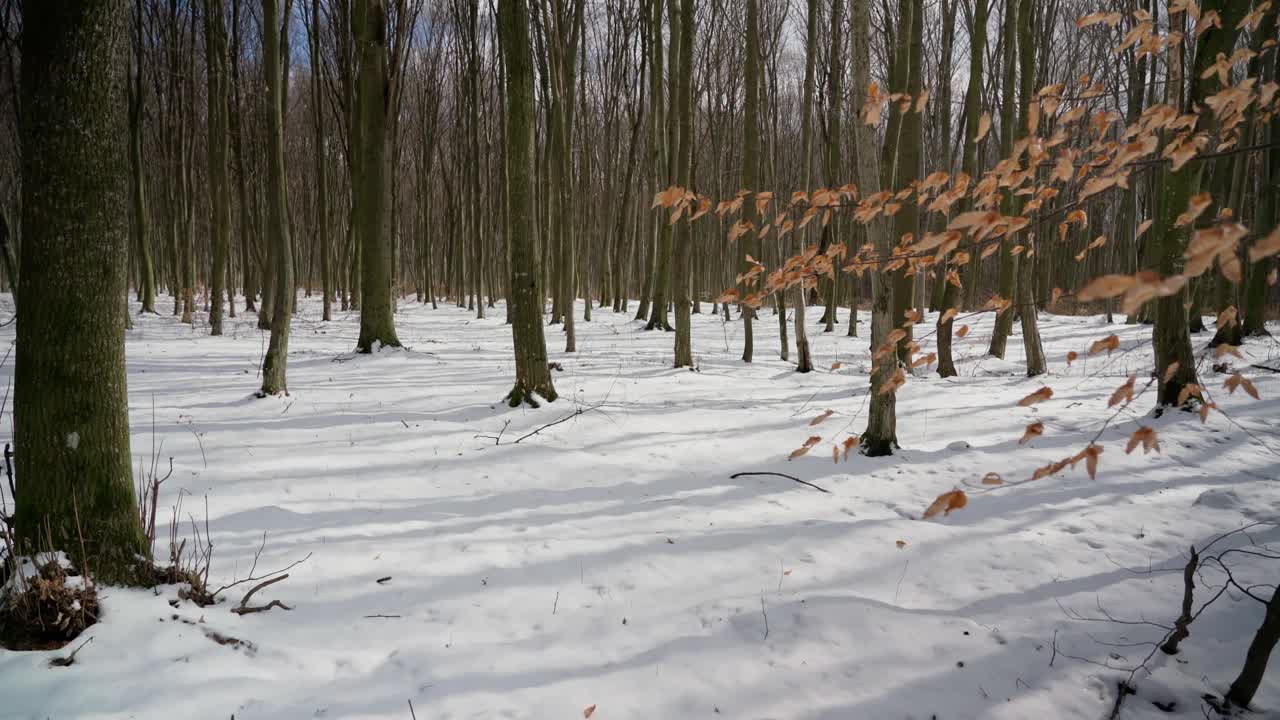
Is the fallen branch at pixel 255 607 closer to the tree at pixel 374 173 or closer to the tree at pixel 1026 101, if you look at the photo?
the tree at pixel 374 173

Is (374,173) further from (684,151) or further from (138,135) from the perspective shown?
(138,135)

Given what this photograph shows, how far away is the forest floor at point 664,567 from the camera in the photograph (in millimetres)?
2445

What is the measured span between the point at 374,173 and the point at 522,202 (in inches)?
178

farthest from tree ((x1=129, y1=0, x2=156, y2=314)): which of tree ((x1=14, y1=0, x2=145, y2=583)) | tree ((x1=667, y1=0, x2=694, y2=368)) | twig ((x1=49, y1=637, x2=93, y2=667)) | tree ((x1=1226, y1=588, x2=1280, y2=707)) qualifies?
tree ((x1=1226, y1=588, x2=1280, y2=707))

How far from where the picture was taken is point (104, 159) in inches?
94.0

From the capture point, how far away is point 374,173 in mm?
9266

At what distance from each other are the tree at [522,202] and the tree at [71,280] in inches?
138

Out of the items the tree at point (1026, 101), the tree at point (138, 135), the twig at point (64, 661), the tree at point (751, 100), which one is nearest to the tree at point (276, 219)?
the twig at point (64, 661)

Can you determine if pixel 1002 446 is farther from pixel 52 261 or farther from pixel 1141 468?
pixel 52 261

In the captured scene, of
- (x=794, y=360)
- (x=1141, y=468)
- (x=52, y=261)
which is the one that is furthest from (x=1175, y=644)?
(x=794, y=360)

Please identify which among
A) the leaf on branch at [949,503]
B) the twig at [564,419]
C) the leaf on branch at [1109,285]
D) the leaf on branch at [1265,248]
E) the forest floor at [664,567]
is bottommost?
the forest floor at [664,567]

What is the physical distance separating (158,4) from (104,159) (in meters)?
16.2

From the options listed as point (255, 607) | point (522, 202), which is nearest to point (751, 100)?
point (522, 202)

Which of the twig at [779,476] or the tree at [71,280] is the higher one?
the tree at [71,280]
